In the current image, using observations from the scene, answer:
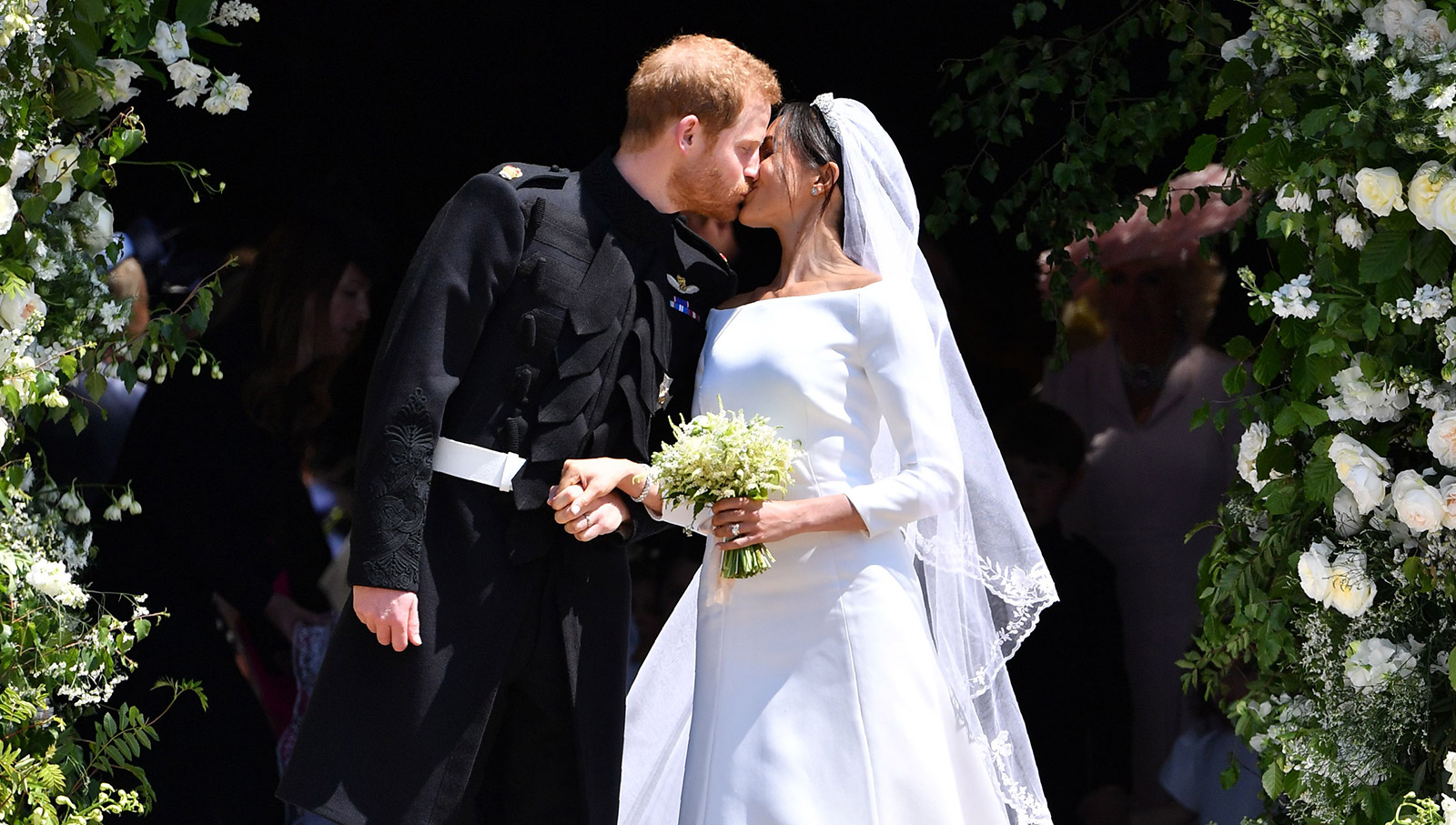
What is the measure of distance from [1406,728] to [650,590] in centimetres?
229

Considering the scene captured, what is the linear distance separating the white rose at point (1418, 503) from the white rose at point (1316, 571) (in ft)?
0.61

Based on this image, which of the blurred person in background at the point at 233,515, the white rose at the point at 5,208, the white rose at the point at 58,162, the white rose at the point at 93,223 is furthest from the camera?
the blurred person in background at the point at 233,515

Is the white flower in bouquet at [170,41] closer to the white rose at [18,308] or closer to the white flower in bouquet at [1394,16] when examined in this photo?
the white rose at [18,308]

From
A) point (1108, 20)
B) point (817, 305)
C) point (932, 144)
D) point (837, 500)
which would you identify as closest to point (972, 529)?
point (837, 500)

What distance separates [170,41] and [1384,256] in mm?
2457

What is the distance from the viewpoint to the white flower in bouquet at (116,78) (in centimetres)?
271

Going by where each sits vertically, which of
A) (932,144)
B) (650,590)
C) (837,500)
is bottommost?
(650,590)

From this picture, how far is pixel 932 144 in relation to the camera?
4375 mm

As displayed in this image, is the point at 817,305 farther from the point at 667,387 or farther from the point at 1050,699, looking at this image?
the point at 1050,699

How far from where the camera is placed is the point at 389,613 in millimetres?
2537

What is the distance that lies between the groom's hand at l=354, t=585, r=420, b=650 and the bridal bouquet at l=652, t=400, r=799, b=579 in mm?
524

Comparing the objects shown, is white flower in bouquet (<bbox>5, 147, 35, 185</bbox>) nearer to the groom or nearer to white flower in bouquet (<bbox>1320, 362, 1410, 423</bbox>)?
the groom

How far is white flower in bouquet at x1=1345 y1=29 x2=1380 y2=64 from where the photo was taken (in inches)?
101

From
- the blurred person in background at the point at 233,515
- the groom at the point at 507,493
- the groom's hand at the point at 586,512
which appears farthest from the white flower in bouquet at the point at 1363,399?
the blurred person in background at the point at 233,515
